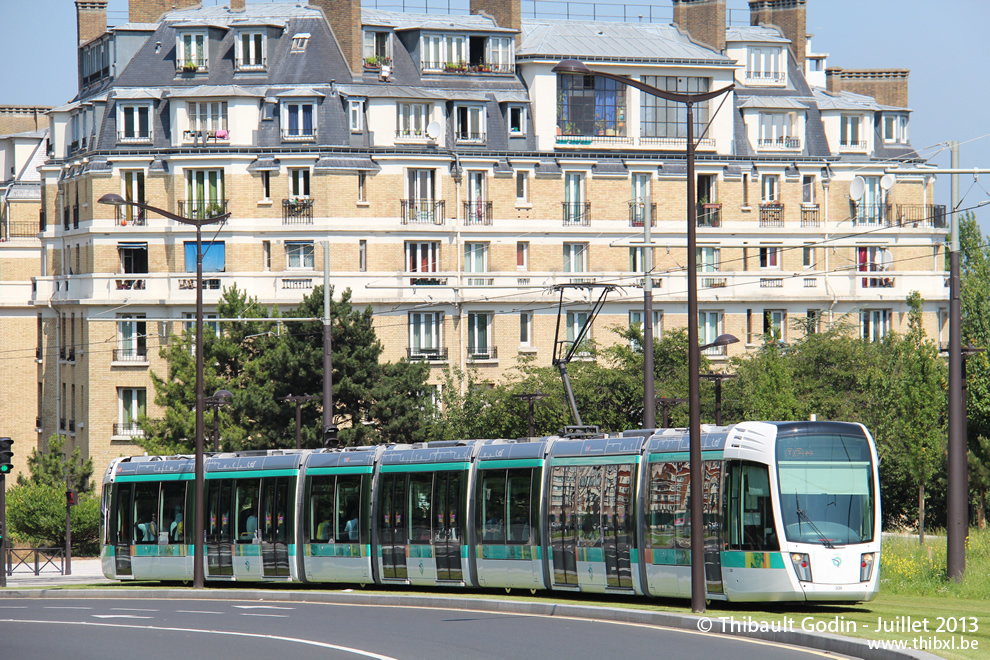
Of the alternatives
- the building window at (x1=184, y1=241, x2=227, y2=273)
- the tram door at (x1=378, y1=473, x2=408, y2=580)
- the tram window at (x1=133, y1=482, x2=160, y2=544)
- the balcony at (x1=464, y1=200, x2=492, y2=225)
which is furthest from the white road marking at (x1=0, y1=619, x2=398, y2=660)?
the balcony at (x1=464, y1=200, x2=492, y2=225)

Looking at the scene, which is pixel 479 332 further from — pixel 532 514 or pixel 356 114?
pixel 532 514

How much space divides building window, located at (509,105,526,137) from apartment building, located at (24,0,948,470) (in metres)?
0.10

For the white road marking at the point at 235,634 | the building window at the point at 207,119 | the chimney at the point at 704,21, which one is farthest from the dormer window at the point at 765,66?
the white road marking at the point at 235,634

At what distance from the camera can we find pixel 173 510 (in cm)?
3117

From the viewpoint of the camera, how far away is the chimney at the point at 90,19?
225ft

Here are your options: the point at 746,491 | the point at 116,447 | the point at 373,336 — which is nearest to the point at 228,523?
the point at 746,491

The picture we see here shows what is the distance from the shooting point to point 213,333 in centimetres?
5634

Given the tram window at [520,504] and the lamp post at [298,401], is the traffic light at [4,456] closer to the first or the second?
the lamp post at [298,401]

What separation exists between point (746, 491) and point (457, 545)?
21.4 feet

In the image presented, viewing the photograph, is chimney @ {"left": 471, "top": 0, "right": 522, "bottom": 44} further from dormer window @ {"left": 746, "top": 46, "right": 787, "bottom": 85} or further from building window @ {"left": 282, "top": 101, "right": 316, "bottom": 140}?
dormer window @ {"left": 746, "top": 46, "right": 787, "bottom": 85}

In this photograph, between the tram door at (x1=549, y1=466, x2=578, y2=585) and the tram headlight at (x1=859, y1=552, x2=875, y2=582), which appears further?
the tram door at (x1=549, y1=466, x2=578, y2=585)

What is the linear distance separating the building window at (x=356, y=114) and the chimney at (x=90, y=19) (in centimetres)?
1524

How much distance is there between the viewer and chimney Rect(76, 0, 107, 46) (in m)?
68.6

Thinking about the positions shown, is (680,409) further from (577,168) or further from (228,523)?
(228,523)
